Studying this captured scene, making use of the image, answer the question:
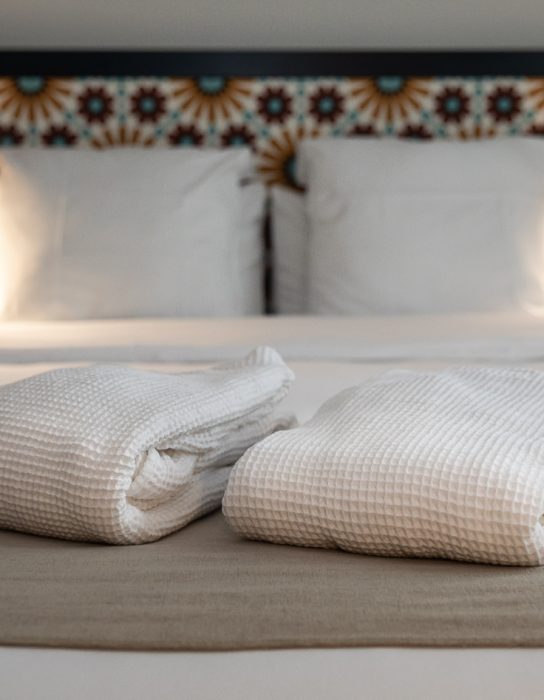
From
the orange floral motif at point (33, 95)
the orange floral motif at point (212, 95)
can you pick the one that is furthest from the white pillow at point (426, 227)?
the orange floral motif at point (33, 95)

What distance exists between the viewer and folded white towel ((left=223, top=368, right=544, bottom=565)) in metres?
0.78

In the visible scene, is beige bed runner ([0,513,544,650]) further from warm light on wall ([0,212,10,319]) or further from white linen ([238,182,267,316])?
white linen ([238,182,267,316])

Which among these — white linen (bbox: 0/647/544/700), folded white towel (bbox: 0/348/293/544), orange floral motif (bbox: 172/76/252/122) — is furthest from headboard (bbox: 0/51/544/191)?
white linen (bbox: 0/647/544/700)

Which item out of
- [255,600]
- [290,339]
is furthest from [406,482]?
[290,339]

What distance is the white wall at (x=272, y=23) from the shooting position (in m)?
2.55

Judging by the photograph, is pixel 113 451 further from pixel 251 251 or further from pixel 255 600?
pixel 251 251

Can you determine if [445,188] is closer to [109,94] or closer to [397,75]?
[397,75]

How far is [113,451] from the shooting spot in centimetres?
86

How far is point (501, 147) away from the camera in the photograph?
8.20 feet

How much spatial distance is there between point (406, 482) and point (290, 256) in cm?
182

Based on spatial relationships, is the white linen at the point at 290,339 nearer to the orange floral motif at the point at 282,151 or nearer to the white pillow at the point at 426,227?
the white pillow at the point at 426,227

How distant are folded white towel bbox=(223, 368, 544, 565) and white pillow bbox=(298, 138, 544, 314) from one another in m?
1.42

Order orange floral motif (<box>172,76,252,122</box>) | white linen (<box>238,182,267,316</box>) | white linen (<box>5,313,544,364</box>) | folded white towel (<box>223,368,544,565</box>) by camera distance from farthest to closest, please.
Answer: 1. orange floral motif (<box>172,76,252,122</box>)
2. white linen (<box>238,182,267,316</box>)
3. white linen (<box>5,313,544,364</box>)
4. folded white towel (<box>223,368,544,565</box>)

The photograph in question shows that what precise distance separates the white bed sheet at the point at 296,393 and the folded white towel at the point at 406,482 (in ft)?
0.48
